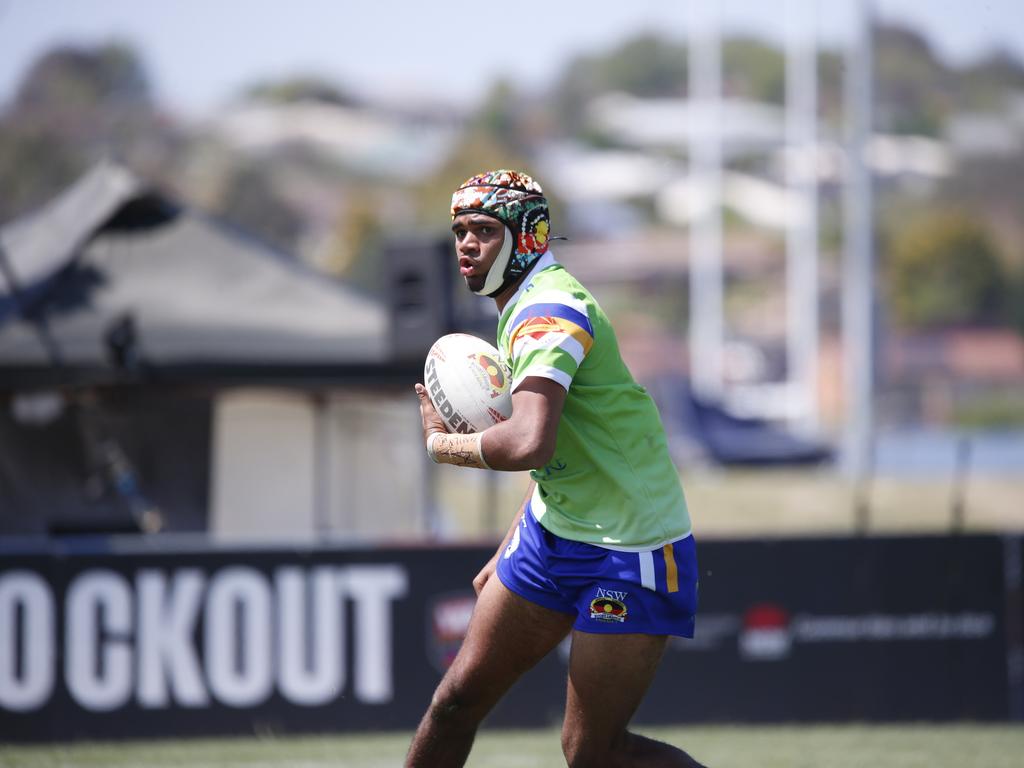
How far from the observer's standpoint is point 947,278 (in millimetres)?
66438

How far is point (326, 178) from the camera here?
88.9 meters

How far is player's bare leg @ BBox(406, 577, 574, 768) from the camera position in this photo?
4977mm

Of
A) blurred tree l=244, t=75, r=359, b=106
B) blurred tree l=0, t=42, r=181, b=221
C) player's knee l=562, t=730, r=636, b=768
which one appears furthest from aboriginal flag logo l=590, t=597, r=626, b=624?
blurred tree l=244, t=75, r=359, b=106

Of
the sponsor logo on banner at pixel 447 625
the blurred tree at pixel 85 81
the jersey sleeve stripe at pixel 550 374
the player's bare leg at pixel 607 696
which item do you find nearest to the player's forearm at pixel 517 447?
the jersey sleeve stripe at pixel 550 374

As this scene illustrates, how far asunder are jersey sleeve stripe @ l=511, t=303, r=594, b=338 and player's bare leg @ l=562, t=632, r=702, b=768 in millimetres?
1041

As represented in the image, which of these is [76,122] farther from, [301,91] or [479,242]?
[479,242]

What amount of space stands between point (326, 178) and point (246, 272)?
251ft

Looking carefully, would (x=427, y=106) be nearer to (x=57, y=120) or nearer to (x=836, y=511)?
(x=57, y=120)

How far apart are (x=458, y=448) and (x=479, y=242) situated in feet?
2.40

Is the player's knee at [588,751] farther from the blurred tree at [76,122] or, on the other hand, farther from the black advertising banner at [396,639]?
the blurred tree at [76,122]

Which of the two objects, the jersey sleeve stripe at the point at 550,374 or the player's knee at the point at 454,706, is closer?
the jersey sleeve stripe at the point at 550,374

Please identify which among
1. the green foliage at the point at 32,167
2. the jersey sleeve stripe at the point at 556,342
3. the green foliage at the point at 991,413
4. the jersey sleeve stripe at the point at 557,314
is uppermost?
the green foliage at the point at 32,167

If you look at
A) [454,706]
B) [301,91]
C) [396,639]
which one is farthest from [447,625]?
[301,91]

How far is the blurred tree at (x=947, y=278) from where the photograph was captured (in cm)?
6569
